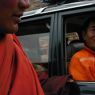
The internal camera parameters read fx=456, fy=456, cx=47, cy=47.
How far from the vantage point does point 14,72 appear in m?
2.54

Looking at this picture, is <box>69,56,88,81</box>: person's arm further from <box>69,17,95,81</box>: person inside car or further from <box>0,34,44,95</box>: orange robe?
<box>0,34,44,95</box>: orange robe

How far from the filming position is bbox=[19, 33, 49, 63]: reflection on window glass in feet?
13.0

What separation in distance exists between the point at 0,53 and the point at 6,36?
10 cm

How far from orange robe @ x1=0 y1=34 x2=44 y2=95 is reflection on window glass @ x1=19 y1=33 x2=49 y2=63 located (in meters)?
1.26

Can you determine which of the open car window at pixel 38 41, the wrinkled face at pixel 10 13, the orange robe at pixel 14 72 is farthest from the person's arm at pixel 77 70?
the wrinkled face at pixel 10 13

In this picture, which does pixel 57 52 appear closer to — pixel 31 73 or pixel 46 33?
pixel 46 33

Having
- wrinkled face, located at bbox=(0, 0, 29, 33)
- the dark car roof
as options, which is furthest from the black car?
wrinkled face, located at bbox=(0, 0, 29, 33)

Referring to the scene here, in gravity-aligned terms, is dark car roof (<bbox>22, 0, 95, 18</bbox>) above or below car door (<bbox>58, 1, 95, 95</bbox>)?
above

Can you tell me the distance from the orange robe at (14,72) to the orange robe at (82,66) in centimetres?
111

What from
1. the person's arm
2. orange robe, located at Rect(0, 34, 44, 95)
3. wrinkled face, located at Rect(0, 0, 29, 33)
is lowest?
the person's arm

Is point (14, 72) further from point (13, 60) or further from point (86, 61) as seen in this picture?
point (86, 61)

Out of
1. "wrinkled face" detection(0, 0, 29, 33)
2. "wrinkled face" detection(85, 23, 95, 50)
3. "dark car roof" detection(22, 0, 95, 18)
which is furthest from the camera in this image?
"wrinkled face" detection(85, 23, 95, 50)

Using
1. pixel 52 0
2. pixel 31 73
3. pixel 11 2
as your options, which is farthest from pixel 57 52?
pixel 11 2

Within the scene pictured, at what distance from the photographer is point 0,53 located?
244cm
